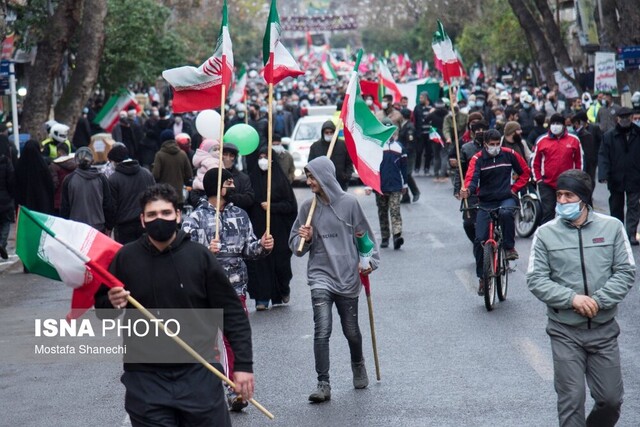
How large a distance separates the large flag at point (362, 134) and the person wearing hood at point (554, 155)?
22.2 feet

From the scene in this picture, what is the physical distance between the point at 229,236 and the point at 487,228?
185 inches

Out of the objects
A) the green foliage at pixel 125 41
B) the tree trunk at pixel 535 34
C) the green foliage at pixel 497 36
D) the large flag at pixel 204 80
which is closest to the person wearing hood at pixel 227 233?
the large flag at pixel 204 80

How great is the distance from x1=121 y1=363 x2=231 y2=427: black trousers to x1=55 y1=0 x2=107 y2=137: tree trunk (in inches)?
854

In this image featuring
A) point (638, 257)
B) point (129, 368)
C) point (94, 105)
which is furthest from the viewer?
point (94, 105)

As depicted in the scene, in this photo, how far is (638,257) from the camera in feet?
53.2

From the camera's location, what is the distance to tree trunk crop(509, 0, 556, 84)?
39.4 m

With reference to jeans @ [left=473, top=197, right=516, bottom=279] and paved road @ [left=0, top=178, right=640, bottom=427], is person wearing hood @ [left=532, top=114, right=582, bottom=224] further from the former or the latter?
jeans @ [left=473, top=197, right=516, bottom=279]

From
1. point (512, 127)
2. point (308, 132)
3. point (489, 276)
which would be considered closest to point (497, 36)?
point (308, 132)

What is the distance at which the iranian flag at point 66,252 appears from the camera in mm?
6109

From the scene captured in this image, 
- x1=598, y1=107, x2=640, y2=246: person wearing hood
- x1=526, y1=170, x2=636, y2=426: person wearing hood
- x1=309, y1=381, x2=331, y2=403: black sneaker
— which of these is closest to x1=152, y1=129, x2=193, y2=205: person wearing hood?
x1=598, y1=107, x2=640, y2=246: person wearing hood

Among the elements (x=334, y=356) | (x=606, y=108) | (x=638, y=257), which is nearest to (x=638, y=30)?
(x=606, y=108)

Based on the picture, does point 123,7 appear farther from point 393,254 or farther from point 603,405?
point 603,405

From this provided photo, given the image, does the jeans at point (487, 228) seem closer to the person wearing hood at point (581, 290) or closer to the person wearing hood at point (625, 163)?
the person wearing hood at point (625, 163)

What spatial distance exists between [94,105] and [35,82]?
14.7m
